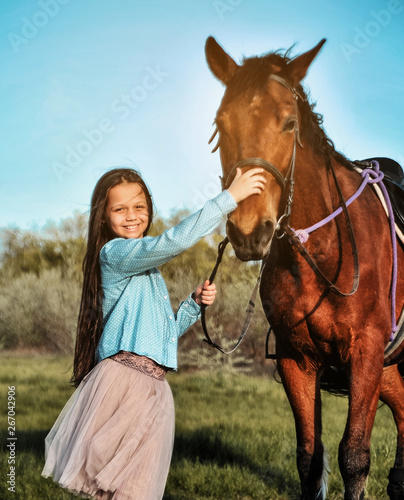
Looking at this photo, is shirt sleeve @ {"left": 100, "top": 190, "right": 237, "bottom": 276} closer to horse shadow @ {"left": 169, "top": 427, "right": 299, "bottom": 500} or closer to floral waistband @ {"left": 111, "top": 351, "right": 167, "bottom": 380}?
floral waistband @ {"left": 111, "top": 351, "right": 167, "bottom": 380}

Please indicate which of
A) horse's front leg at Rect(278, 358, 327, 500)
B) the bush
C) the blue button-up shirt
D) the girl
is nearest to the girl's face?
the girl

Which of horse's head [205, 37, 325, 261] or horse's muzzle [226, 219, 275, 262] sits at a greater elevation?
horse's head [205, 37, 325, 261]

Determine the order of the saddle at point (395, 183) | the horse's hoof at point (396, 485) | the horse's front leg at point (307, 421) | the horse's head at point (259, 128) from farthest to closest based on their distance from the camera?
the horse's hoof at point (396, 485) → the saddle at point (395, 183) → the horse's front leg at point (307, 421) → the horse's head at point (259, 128)

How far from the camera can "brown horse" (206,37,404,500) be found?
2.64 meters

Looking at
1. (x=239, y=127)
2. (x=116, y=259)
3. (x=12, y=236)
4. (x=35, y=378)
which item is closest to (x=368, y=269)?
(x=239, y=127)

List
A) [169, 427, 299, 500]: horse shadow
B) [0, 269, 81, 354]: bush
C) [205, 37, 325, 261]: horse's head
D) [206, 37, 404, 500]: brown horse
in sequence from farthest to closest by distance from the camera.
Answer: [0, 269, 81, 354]: bush → [169, 427, 299, 500]: horse shadow → [206, 37, 404, 500]: brown horse → [205, 37, 325, 261]: horse's head

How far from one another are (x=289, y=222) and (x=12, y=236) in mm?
13131

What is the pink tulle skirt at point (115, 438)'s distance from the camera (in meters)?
2.28

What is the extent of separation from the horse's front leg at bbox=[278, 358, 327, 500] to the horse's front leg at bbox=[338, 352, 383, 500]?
28 cm

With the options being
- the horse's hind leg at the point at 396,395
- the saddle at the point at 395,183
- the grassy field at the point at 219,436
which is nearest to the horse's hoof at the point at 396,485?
the horse's hind leg at the point at 396,395

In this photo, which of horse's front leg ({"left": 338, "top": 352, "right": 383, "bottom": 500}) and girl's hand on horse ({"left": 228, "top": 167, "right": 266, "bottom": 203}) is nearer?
girl's hand on horse ({"left": 228, "top": 167, "right": 266, "bottom": 203})

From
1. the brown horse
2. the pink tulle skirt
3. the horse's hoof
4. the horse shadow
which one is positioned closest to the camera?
the pink tulle skirt

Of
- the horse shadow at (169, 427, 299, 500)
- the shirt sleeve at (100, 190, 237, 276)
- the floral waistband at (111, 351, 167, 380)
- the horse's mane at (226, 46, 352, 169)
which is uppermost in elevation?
the horse's mane at (226, 46, 352, 169)

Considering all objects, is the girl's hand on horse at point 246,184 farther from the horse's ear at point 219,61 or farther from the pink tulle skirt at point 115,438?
the pink tulle skirt at point 115,438
